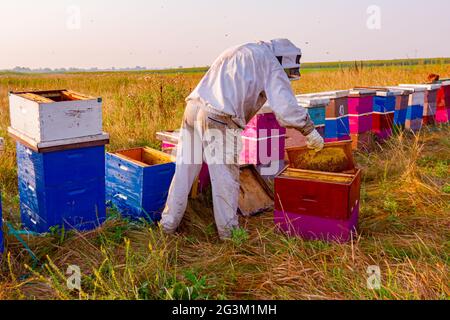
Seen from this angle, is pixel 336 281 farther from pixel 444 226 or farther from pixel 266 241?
pixel 444 226

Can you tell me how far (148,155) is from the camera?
4.63 m

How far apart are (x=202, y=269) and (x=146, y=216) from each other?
3.26ft

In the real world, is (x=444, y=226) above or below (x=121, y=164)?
below

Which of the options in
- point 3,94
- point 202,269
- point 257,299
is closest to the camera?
point 257,299

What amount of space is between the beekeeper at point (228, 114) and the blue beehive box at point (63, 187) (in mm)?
561

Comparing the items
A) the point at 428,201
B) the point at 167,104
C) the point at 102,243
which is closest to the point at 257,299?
the point at 102,243

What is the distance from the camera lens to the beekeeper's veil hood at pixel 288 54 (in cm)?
372

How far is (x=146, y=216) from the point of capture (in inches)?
158

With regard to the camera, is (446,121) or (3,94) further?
(3,94)

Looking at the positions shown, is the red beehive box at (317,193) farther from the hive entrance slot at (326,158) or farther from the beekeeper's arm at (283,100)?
the beekeeper's arm at (283,100)

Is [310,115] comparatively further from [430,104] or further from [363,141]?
[430,104]

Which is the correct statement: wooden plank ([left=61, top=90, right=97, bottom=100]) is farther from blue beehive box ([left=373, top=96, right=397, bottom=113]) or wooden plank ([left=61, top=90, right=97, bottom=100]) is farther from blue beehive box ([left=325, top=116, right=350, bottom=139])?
blue beehive box ([left=373, top=96, right=397, bottom=113])

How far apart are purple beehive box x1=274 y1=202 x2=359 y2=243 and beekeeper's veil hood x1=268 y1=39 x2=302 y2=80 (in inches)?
41.7

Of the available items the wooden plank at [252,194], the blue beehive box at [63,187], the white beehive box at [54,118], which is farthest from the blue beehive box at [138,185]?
the wooden plank at [252,194]
